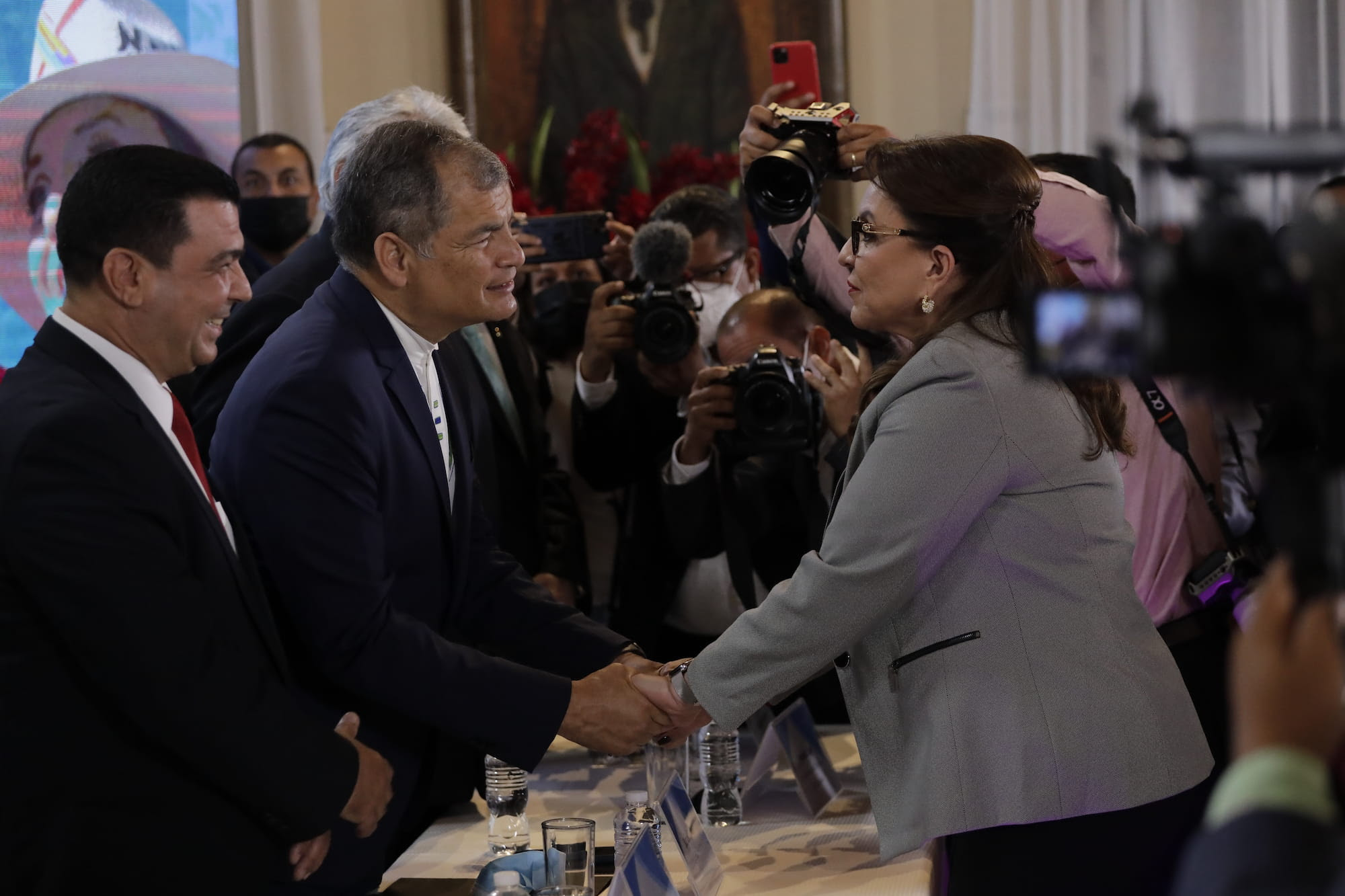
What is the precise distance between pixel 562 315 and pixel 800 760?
161 centimetres

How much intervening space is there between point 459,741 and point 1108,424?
43.2 inches

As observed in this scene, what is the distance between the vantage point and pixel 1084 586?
190 cm

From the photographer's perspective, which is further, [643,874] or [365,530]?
[365,530]

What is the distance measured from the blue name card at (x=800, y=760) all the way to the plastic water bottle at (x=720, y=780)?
0.05m

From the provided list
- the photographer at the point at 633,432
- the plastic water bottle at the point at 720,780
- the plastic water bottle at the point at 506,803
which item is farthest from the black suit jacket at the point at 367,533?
the photographer at the point at 633,432

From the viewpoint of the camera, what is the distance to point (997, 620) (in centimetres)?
188

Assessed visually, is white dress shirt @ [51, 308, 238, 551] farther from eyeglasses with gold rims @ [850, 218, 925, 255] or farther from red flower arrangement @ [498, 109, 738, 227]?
red flower arrangement @ [498, 109, 738, 227]

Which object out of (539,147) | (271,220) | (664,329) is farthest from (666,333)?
(539,147)

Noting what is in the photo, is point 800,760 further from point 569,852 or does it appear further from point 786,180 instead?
point 786,180

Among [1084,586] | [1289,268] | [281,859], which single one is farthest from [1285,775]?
[281,859]

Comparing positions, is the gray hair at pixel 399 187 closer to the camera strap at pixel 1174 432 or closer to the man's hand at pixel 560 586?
the man's hand at pixel 560 586

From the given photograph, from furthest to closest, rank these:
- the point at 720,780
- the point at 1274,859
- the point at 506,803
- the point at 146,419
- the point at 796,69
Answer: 1. the point at 796,69
2. the point at 720,780
3. the point at 506,803
4. the point at 146,419
5. the point at 1274,859

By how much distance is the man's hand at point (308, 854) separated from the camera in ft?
6.18

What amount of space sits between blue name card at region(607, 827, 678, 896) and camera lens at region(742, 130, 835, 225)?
1.37m
